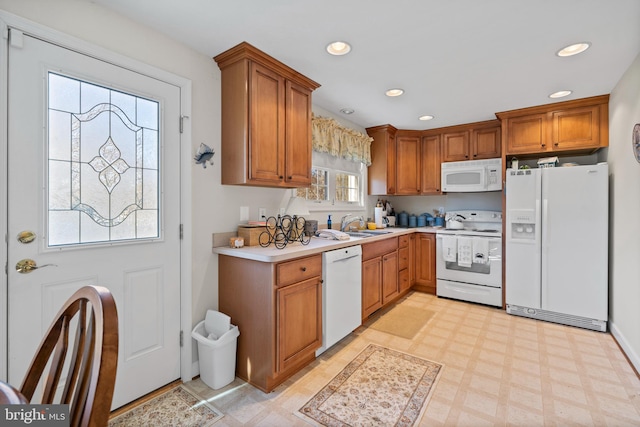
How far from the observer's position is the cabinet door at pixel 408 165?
436 cm

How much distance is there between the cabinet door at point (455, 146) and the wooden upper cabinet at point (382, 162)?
73cm

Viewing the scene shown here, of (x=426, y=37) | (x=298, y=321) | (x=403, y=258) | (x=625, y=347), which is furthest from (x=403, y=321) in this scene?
(x=426, y=37)

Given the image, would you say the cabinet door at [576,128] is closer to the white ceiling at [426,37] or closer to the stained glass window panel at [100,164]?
the white ceiling at [426,37]

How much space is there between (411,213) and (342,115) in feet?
6.93

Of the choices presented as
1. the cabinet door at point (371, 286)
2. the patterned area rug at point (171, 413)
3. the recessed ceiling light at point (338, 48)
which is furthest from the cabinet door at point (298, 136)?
the patterned area rug at point (171, 413)

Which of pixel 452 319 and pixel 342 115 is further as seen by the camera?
pixel 342 115

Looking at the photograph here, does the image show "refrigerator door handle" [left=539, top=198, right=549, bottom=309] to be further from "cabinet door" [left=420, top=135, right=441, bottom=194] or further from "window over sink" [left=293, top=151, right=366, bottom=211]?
"window over sink" [left=293, top=151, right=366, bottom=211]

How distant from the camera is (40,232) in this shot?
4.93 ft

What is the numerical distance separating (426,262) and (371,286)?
1425mm

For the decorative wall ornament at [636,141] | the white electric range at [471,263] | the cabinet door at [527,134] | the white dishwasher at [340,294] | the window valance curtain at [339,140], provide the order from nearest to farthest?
the decorative wall ornament at [636,141] < the white dishwasher at [340,294] < the window valance curtain at [339,140] < the cabinet door at [527,134] < the white electric range at [471,263]

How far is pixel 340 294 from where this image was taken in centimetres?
253

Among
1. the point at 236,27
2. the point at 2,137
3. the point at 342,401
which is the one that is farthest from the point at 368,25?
the point at 342,401

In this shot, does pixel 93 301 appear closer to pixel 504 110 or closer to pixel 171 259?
pixel 171 259

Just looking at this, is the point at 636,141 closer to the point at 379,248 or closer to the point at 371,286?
the point at 379,248
